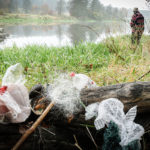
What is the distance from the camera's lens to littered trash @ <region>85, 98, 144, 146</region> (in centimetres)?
61

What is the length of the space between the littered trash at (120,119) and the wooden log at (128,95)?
50mm

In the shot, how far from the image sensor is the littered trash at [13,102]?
646mm

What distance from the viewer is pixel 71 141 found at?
729 millimetres

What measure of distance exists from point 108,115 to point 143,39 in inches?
99.4

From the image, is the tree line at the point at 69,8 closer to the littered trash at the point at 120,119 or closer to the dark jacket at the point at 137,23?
the dark jacket at the point at 137,23

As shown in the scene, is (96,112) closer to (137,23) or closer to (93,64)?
(93,64)

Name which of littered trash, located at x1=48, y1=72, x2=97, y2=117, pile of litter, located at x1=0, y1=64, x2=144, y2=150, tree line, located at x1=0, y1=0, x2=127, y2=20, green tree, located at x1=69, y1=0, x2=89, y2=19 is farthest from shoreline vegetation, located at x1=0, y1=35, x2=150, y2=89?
green tree, located at x1=69, y1=0, x2=89, y2=19

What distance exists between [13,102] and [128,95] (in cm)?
53

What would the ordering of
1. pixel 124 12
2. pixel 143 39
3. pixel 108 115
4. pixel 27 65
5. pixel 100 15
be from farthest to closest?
pixel 100 15, pixel 143 39, pixel 124 12, pixel 27 65, pixel 108 115

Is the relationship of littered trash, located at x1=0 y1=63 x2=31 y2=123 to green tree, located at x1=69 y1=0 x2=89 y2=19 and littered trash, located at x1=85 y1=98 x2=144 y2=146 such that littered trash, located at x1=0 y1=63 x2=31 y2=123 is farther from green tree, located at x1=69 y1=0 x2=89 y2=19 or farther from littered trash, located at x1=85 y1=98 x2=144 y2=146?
green tree, located at x1=69 y1=0 x2=89 y2=19

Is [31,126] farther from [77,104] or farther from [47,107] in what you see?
[77,104]

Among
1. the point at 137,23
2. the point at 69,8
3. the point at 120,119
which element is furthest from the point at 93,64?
the point at 69,8

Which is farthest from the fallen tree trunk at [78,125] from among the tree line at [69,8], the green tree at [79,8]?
the green tree at [79,8]

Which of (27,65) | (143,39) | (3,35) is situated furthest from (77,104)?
(3,35)
